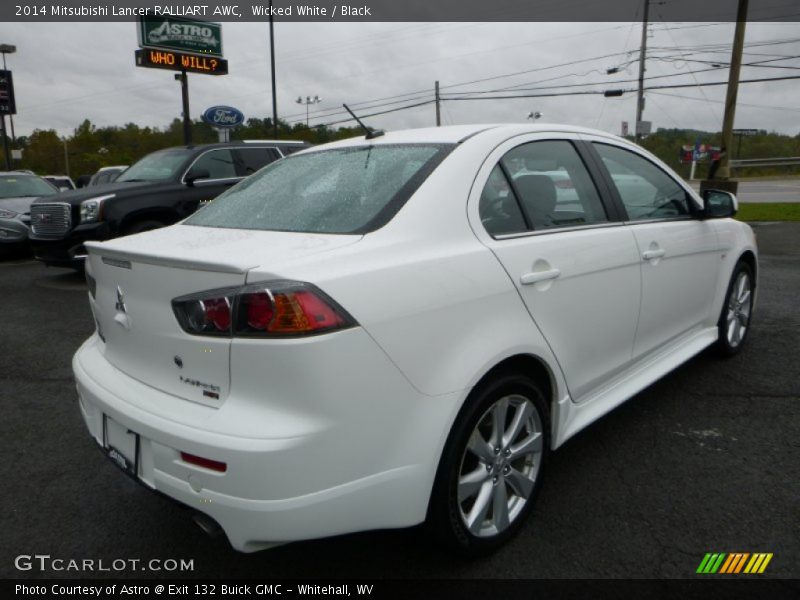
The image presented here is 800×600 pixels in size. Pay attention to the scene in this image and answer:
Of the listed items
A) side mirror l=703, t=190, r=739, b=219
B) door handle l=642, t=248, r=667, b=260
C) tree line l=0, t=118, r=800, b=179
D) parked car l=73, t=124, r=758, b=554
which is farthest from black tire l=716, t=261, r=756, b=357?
tree line l=0, t=118, r=800, b=179

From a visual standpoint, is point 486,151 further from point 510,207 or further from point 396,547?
point 396,547

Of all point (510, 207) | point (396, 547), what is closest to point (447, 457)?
point (396, 547)

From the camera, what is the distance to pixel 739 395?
12.6 feet

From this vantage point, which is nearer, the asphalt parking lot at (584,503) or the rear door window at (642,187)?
the asphalt parking lot at (584,503)

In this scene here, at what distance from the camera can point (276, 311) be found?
1.75 m

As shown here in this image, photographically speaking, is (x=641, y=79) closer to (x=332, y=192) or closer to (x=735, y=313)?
(x=735, y=313)

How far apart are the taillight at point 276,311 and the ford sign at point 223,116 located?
55.2ft

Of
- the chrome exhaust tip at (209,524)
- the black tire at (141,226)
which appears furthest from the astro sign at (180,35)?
the chrome exhaust tip at (209,524)

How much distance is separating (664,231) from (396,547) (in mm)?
2147

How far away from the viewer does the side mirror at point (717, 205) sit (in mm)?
3744

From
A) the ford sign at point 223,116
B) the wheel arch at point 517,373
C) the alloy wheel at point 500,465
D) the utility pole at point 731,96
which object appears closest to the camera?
the wheel arch at point 517,373

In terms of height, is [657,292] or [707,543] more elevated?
[657,292]

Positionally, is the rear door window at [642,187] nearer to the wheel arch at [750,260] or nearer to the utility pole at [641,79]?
the wheel arch at [750,260]

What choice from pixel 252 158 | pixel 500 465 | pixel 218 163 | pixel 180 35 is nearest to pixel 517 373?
pixel 500 465
